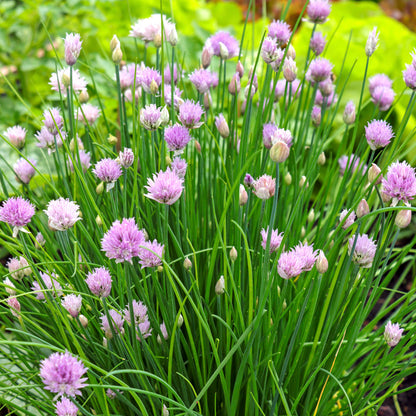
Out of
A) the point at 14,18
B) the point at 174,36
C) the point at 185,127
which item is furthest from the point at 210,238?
the point at 14,18

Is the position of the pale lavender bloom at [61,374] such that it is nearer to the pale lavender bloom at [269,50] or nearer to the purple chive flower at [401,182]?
the purple chive flower at [401,182]

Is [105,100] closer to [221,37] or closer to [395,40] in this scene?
[221,37]

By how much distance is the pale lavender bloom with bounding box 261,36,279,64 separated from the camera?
1.00 m

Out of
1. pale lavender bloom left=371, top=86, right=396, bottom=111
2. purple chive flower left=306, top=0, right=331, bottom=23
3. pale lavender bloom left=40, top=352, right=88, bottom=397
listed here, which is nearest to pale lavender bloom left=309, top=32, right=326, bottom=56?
purple chive flower left=306, top=0, right=331, bottom=23

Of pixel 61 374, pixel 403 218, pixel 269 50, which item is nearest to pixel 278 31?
pixel 269 50

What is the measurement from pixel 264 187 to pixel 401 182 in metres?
0.23

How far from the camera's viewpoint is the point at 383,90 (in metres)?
1.20

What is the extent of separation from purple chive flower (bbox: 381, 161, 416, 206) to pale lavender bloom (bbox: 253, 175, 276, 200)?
19cm

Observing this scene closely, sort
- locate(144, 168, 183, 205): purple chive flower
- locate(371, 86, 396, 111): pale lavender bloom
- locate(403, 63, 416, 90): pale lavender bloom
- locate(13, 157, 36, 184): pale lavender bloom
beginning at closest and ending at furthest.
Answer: locate(144, 168, 183, 205): purple chive flower → locate(403, 63, 416, 90): pale lavender bloom → locate(13, 157, 36, 184): pale lavender bloom → locate(371, 86, 396, 111): pale lavender bloom

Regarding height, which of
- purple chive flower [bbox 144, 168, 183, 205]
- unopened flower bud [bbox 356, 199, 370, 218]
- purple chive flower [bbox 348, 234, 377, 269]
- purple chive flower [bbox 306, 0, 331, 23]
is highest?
purple chive flower [bbox 306, 0, 331, 23]

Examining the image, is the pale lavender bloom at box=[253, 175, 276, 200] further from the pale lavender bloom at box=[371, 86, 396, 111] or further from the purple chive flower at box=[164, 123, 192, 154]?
the pale lavender bloom at box=[371, 86, 396, 111]

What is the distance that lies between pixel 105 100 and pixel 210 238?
3.37ft

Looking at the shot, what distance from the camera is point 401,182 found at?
76 centimetres

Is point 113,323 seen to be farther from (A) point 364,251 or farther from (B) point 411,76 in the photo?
(B) point 411,76
